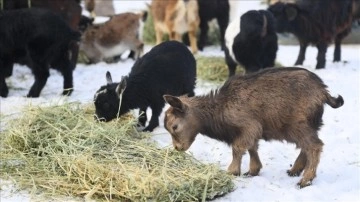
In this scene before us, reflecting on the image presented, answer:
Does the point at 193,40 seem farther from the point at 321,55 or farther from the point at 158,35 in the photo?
the point at 321,55

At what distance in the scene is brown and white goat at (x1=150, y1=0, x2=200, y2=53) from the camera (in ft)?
39.4

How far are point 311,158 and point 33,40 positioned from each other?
14.7 feet

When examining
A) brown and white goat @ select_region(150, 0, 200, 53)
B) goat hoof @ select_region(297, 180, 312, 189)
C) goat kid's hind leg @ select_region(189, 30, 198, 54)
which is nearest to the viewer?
goat hoof @ select_region(297, 180, 312, 189)

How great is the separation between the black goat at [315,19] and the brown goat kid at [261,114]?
437 cm

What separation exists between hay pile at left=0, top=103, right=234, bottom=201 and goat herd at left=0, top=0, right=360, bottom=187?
1.15 feet

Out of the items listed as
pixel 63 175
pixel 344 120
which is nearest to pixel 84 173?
pixel 63 175

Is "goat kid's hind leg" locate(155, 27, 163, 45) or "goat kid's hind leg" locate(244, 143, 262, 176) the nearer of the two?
"goat kid's hind leg" locate(244, 143, 262, 176)

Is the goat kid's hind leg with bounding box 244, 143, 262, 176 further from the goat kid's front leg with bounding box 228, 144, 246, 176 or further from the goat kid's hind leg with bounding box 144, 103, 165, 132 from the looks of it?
the goat kid's hind leg with bounding box 144, 103, 165, 132

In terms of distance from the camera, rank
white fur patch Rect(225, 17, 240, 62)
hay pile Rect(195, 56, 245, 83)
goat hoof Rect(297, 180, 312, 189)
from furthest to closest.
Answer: hay pile Rect(195, 56, 245, 83) → white fur patch Rect(225, 17, 240, 62) → goat hoof Rect(297, 180, 312, 189)

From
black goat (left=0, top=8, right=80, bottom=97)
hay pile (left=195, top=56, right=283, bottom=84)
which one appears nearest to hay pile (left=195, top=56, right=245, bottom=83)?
hay pile (left=195, top=56, right=283, bottom=84)

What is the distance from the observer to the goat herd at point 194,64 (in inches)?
219

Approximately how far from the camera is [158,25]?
1248cm

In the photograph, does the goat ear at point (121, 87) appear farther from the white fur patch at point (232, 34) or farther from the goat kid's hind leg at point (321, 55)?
the goat kid's hind leg at point (321, 55)

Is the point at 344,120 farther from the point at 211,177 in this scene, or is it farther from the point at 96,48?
the point at 96,48
